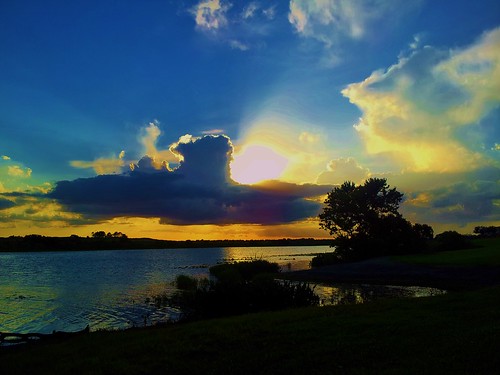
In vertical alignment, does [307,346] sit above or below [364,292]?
above

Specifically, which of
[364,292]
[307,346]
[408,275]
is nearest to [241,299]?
[307,346]

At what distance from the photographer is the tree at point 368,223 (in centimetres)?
7638

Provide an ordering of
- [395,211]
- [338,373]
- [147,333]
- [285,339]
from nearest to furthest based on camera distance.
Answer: [338,373] < [285,339] < [147,333] < [395,211]

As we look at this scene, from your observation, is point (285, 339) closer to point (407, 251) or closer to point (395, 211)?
point (407, 251)

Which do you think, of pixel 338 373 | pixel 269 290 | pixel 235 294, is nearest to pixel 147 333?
pixel 235 294

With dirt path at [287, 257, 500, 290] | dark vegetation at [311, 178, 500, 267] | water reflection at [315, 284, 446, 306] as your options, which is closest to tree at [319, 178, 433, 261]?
dark vegetation at [311, 178, 500, 267]

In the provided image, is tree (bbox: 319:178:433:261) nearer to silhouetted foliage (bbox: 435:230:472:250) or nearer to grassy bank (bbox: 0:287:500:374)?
silhouetted foliage (bbox: 435:230:472:250)

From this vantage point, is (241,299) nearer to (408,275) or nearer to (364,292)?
(364,292)

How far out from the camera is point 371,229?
266 feet

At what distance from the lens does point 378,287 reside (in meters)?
41.1

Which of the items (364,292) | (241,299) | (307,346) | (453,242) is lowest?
(364,292)

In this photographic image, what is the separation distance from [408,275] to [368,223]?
36403 mm

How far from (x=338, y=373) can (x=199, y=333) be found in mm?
6838

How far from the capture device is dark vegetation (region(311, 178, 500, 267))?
76438mm
